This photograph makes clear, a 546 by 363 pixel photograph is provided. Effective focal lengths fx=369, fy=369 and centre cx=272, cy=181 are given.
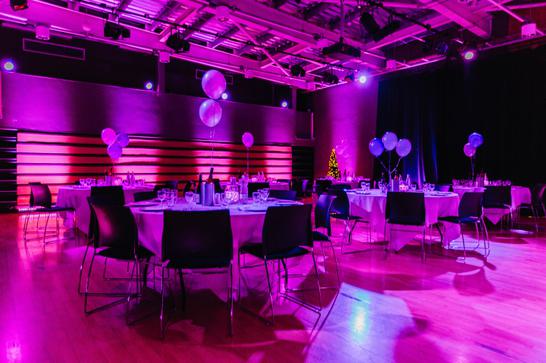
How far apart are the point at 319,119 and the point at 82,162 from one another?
9148 millimetres

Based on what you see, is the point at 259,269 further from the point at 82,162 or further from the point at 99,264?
the point at 82,162

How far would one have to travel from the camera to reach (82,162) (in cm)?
1070

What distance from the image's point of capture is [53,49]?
1035 cm

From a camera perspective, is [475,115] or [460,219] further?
[475,115]

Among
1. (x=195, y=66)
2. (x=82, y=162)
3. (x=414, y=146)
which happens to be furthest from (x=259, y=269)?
(x=195, y=66)

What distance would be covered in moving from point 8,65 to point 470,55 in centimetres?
1228

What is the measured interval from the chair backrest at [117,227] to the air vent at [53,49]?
921cm

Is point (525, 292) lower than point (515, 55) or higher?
lower

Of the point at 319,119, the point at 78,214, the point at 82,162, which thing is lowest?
the point at 78,214

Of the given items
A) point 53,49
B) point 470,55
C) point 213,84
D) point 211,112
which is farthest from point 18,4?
point 470,55

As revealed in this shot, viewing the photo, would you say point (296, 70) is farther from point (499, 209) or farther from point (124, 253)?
point (124, 253)

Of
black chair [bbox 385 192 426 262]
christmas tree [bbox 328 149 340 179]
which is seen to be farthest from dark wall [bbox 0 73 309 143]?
black chair [bbox 385 192 426 262]

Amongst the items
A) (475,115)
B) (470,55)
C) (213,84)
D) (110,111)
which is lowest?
(213,84)

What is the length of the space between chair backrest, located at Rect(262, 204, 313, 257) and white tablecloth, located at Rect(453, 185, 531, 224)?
5.14 meters
